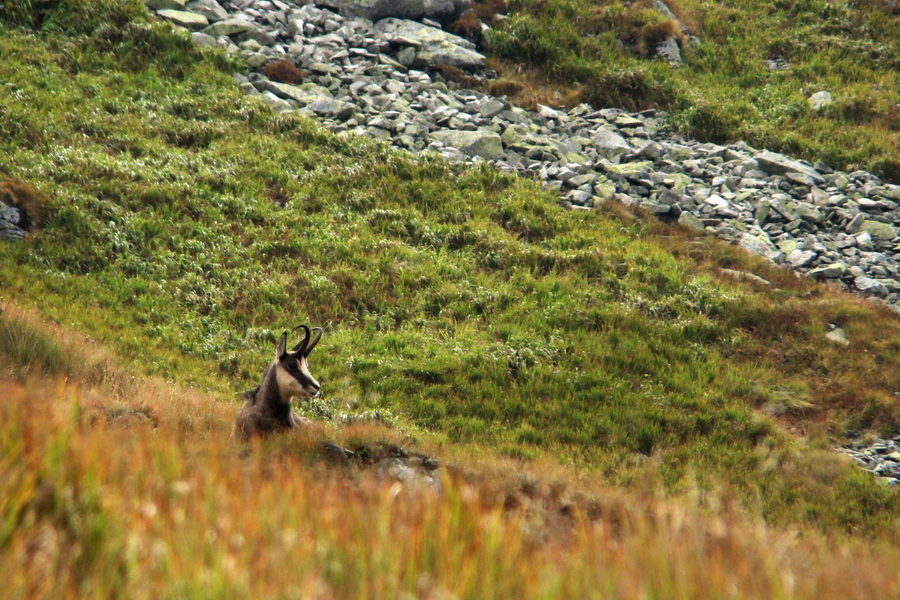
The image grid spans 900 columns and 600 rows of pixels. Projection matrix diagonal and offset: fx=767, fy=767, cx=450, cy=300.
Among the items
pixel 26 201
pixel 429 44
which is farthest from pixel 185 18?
pixel 26 201

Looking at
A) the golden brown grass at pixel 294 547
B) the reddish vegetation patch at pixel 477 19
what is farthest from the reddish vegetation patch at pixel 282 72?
the golden brown grass at pixel 294 547

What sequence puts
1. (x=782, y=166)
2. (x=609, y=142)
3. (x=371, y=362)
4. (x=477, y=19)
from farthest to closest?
(x=477, y=19) → (x=609, y=142) → (x=782, y=166) → (x=371, y=362)

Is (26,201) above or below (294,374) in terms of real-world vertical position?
below

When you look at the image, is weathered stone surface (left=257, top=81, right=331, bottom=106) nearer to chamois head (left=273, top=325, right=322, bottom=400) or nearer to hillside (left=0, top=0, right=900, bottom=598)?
hillside (left=0, top=0, right=900, bottom=598)

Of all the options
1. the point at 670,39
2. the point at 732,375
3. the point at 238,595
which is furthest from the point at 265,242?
the point at 670,39

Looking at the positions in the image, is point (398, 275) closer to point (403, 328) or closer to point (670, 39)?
point (403, 328)

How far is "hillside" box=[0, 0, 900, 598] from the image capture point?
11.1ft

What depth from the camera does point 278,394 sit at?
8.99m

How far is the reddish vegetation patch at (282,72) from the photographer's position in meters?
22.7

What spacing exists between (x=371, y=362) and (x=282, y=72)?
1287cm

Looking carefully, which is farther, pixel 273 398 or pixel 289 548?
pixel 273 398

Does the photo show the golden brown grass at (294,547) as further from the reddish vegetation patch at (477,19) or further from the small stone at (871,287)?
the reddish vegetation patch at (477,19)

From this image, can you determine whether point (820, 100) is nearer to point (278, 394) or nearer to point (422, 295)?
point (422, 295)

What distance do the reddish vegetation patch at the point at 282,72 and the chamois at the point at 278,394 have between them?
51.3ft
